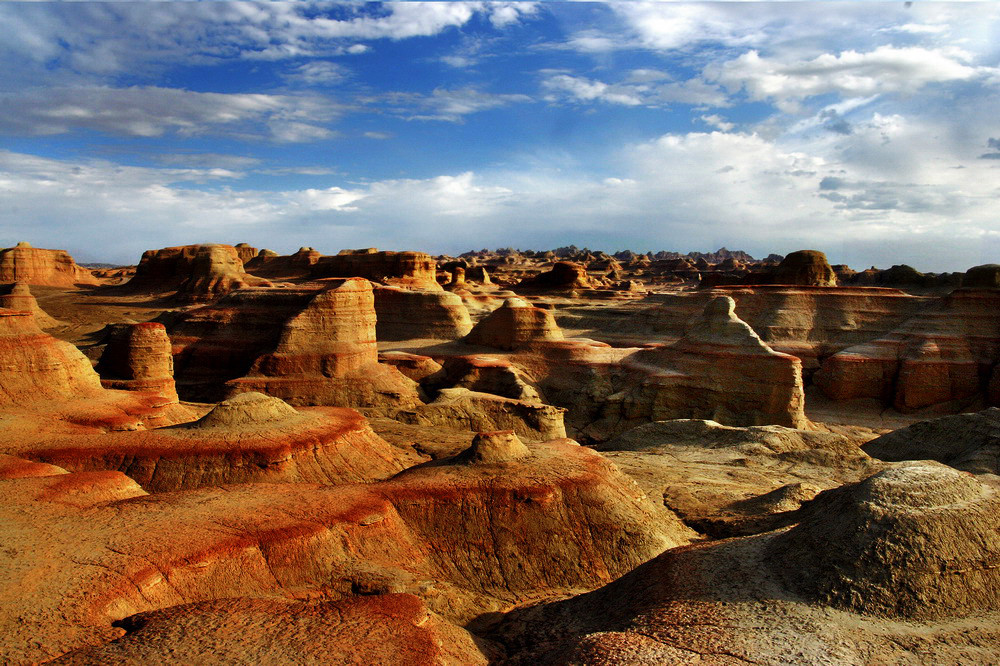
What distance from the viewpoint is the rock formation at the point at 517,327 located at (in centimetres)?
3022

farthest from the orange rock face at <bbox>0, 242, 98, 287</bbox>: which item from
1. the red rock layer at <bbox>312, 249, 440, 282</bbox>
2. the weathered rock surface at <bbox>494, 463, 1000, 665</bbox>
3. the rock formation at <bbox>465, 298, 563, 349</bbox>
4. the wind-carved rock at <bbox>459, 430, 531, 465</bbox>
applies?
the weathered rock surface at <bbox>494, 463, 1000, 665</bbox>

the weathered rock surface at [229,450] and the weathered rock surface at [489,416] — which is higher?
the weathered rock surface at [229,450]

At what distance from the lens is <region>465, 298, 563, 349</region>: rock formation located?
30.2 metres

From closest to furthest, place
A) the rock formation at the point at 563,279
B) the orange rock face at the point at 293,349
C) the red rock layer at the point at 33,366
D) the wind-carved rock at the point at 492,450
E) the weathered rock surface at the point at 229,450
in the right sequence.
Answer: the weathered rock surface at the point at 229,450
the wind-carved rock at the point at 492,450
the red rock layer at the point at 33,366
the orange rock face at the point at 293,349
the rock formation at the point at 563,279

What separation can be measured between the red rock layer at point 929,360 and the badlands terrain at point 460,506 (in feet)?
18.2

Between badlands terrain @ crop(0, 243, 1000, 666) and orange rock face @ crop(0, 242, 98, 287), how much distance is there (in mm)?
38809

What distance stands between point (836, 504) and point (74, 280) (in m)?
69.2

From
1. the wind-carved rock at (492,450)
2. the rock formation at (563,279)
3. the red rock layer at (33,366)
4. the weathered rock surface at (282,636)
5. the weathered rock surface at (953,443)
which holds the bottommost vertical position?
the weathered rock surface at (953,443)

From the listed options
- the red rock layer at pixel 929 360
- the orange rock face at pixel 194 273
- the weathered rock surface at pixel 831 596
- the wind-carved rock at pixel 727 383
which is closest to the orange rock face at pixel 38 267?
the orange rock face at pixel 194 273

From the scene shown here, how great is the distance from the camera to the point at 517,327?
30219 millimetres

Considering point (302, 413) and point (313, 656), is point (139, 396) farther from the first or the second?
point (313, 656)

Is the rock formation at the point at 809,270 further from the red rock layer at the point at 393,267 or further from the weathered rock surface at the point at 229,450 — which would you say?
the weathered rock surface at the point at 229,450

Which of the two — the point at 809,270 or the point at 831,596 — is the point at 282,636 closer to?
the point at 831,596

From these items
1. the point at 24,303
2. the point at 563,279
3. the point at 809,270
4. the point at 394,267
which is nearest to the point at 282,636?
the point at 24,303
